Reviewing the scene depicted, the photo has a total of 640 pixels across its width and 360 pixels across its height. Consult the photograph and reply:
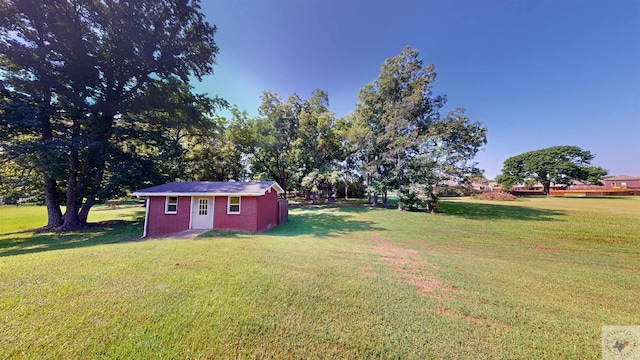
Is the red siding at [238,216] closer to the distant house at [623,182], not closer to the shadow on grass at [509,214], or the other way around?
the shadow on grass at [509,214]

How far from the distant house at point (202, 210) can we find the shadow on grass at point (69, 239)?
1.34 meters

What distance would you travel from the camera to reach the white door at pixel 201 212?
1077cm

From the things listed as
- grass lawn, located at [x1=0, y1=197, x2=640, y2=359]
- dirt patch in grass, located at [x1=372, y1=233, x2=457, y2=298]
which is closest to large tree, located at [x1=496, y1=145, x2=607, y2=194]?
grass lawn, located at [x1=0, y1=197, x2=640, y2=359]

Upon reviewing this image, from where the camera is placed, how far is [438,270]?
5.23m

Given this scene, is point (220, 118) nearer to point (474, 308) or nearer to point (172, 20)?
point (172, 20)

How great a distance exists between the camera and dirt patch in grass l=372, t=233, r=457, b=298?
13.6 ft

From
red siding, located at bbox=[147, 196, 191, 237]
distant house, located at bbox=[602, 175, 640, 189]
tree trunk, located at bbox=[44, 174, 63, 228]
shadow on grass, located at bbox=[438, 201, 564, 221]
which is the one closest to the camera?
red siding, located at bbox=[147, 196, 191, 237]

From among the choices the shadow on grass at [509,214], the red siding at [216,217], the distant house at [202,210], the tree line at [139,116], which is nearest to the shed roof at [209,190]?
the distant house at [202,210]

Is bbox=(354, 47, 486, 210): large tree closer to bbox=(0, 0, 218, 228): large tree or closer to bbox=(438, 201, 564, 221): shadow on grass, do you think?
bbox=(438, 201, 564, 221): shadow on grass

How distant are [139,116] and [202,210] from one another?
9758 millimetres

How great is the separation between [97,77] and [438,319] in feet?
67.2

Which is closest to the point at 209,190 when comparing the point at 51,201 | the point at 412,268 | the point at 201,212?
the point at 201,212

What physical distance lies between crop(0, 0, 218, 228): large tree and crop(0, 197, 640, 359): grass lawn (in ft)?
35.5

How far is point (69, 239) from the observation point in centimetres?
955
